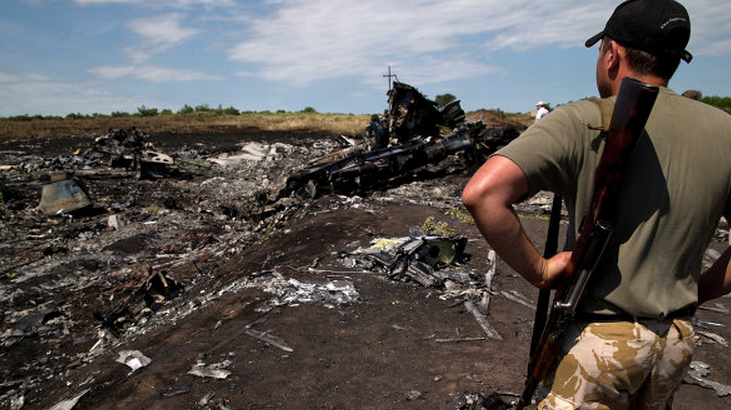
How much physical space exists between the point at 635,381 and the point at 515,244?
1.88 ft

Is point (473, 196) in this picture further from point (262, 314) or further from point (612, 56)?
point (262, 314)

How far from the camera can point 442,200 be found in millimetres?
11047

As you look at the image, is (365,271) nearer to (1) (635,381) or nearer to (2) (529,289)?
(2) (529,289)

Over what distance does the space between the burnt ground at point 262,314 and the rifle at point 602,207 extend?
7.17 ft

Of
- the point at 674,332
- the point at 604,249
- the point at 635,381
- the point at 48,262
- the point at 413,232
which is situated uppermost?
the point at 604,249

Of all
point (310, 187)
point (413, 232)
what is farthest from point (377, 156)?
point (413, 232)

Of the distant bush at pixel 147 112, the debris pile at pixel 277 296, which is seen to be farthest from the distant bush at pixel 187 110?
the debris pile at pixel 277 296

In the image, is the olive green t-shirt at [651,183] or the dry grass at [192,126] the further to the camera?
the dry grass at [192,126]

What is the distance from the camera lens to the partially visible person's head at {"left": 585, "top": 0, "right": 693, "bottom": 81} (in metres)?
1.31

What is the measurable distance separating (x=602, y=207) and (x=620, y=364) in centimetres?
50

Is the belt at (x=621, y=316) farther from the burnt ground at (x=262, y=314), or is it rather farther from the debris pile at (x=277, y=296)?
the burnt ground at (x=262, y=314)

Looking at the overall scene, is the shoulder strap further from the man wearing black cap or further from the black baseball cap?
the black baseball cap

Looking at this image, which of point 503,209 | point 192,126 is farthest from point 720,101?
point 503,209

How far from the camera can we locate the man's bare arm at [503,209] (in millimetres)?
1333
